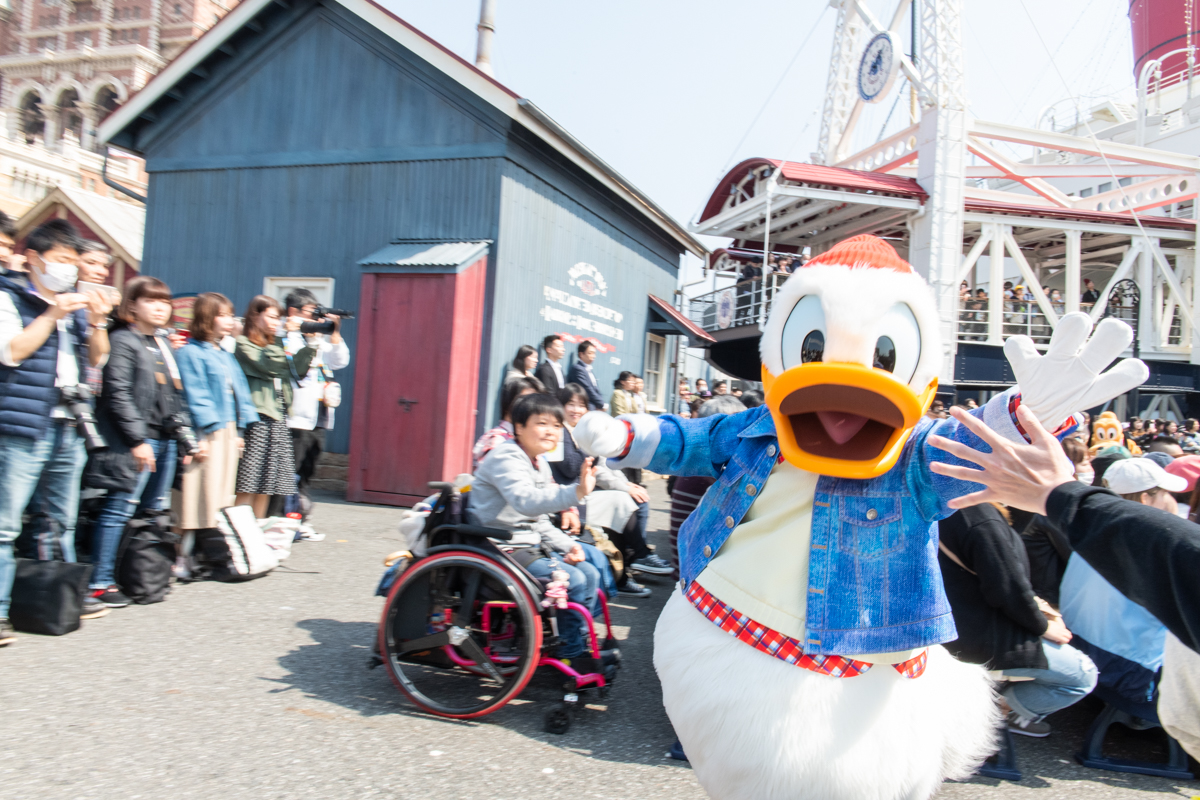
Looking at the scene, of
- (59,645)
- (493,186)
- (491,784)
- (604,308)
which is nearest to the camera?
(491,784)

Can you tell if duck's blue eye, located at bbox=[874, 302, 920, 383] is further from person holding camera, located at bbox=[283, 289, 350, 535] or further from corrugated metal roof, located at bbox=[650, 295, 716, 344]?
corrugated metal roof, located at bbox=[650, 295, 716, 344]

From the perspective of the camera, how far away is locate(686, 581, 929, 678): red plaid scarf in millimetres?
1620

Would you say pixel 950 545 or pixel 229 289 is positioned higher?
pixel 229 289

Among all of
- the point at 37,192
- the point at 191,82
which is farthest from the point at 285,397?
the point at 37,192

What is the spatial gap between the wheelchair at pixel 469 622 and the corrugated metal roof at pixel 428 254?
5.11 meters

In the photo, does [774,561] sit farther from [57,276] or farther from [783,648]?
[57,276]

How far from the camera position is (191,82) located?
1012 centimetres

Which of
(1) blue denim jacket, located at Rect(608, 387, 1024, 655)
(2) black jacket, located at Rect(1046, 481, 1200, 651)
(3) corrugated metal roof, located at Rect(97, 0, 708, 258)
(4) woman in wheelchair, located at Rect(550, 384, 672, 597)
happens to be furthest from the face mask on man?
(3) corrugated metal roof, located at Rect(97, 0, 708, 258)

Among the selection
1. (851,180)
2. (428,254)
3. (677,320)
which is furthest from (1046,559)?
(851,180)

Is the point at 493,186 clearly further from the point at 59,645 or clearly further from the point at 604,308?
the point at 59,645

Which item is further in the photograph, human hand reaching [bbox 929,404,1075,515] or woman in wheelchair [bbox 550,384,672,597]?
woman in wheelchair [bbox 550,384,672,597]

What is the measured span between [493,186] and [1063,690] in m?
7.25

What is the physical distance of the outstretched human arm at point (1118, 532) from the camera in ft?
3.47

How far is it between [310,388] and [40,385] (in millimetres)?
2354
